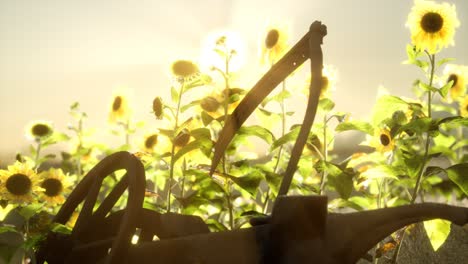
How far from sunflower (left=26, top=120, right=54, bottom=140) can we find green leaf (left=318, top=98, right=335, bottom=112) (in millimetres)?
1184

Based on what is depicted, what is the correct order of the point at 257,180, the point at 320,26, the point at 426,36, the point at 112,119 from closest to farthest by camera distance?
the point at 320,26, the point at 257,180, the point at 426,36, the point at 112,119

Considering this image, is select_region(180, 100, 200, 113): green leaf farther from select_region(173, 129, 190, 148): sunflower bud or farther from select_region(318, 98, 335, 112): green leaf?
select_region(318, 98, 335, 112): green leaf

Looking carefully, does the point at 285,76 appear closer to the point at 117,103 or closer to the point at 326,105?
the point at 326,105

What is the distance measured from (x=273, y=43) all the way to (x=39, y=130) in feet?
3.49

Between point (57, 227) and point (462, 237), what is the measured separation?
979 mm

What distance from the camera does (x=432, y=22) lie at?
4.08ft

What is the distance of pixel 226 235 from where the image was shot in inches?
13.1

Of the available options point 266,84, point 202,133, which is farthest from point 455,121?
point 266,84

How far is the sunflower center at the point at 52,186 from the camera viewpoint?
1525mm

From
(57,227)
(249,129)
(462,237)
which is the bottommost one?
(462,237)

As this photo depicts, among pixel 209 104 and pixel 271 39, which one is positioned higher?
pixel 271 39

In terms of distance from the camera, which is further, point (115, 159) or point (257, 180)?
point (257, 180)

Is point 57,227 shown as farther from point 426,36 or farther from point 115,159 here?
point 426,36

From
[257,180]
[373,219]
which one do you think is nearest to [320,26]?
[373,219]
